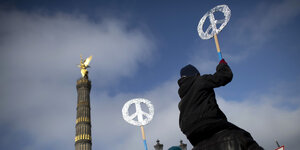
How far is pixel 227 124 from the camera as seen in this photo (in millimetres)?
2506

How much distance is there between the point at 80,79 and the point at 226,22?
1234 inches

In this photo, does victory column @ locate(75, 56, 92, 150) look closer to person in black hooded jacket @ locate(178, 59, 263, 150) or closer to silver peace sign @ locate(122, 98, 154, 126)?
silver peace sign @ locate(122, 98, 154, 126)

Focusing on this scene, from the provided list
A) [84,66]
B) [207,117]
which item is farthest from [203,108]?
[84,66]

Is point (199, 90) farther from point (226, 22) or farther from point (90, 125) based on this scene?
point (90, 125)

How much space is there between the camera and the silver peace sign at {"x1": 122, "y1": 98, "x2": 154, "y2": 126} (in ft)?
19.1

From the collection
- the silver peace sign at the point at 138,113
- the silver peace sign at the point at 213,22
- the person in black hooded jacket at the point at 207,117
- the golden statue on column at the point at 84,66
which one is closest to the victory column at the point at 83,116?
the golden statue on column at the point at 84,66

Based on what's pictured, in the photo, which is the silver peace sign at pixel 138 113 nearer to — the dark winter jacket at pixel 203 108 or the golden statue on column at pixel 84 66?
the dark winter jacket at pixel 203 108

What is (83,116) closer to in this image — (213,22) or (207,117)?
(213,22)

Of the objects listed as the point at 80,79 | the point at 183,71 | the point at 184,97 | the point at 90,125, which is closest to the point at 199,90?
the point at 184,97

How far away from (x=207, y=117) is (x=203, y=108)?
0.36ft

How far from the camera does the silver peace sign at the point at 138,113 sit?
19.1 feet

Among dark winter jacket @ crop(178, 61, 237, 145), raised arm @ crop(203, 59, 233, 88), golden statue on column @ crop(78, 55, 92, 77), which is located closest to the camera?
dark winter jacket @ crop(178, 61, 237, 145)

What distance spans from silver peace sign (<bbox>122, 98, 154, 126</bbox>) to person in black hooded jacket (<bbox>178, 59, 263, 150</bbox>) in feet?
9.83

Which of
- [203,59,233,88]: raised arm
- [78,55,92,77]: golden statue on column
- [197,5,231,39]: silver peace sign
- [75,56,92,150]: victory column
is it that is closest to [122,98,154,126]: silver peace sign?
[197,5,231,39]: silver peace sign
